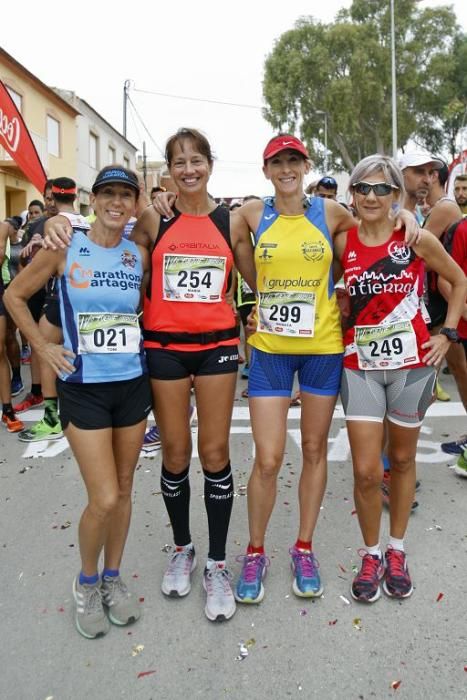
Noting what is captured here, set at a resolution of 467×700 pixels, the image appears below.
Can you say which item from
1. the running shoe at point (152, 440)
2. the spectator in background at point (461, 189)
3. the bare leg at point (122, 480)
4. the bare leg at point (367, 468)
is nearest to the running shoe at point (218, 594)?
the bare leg at point (122, 480)

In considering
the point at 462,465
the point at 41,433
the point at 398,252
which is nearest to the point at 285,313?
the point at 398,252

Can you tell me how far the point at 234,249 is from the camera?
2594 millimetres

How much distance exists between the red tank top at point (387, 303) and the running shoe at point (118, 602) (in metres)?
1.45

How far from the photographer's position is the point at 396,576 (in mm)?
2570

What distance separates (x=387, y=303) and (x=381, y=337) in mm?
153

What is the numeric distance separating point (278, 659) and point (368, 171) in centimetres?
206

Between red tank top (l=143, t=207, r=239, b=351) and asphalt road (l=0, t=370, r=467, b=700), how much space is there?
3.98ft

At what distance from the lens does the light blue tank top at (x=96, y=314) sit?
2242mm

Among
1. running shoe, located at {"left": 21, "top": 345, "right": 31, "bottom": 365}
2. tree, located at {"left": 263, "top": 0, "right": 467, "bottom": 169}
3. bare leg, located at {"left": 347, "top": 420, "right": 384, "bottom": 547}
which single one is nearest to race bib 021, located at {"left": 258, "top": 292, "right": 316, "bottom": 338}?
bare leg, located at {"left": 347, "top": 420, "right": 384, "bottom": 547}

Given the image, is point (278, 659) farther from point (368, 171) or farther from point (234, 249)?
point (368, 171)

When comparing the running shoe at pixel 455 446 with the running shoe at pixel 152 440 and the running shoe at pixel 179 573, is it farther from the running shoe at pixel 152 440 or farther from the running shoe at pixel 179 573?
the running shoe at pixel 179 573

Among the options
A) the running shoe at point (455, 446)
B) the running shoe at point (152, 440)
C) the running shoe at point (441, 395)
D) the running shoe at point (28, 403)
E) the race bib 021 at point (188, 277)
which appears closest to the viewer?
the race bib 021 at point (188, 277)

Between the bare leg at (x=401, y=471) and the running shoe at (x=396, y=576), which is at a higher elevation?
the bare leg at (x=401, y=471)

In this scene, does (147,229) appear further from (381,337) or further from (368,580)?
(368,580)
